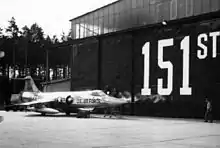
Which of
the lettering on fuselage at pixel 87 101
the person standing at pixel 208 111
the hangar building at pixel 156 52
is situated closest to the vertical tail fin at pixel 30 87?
the hangar building at pixel 156 52

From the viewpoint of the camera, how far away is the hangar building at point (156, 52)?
29.6 metres

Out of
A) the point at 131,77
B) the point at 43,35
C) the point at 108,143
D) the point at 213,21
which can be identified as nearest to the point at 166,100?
the point at 131,77

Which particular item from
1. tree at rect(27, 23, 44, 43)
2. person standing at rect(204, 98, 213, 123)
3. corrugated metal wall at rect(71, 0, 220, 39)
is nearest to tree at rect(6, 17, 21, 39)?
tree at rect(27, 23, 44, 43)

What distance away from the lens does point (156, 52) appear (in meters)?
33.8

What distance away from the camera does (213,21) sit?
29.2 meters

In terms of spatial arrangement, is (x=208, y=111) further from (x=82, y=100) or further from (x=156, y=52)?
(x=82, y=100)

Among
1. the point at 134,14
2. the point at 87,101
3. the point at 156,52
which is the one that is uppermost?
the point at 134,14

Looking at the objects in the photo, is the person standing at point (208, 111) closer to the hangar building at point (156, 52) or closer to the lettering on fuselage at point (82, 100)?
the hangar building at point (156, 52)

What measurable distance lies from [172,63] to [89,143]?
69.2 ft

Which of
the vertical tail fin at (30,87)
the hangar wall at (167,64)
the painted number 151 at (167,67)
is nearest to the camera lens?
the hangar wall at (167,64)

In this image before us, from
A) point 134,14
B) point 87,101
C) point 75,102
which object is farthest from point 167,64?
point 75,102

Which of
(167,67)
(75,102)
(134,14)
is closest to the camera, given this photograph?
(167,67)

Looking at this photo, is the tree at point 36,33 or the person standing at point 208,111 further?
the tree at point 36,33

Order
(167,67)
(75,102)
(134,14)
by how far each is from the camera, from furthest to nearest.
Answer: (134,14) < (75,102) < (167,67)
